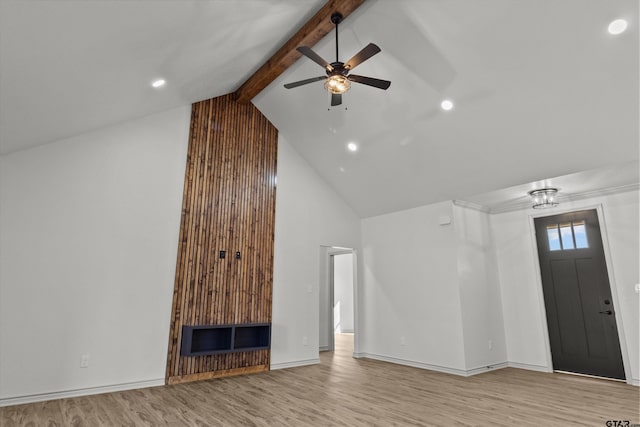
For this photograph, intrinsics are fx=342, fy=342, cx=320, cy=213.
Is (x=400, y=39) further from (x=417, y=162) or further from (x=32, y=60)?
(x=32, y=60)

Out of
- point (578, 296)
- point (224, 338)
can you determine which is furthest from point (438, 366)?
point (224, 338)

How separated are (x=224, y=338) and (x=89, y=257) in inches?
81.6

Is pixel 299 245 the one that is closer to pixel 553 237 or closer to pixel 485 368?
pixel 485 368

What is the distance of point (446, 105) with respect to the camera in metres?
4.18

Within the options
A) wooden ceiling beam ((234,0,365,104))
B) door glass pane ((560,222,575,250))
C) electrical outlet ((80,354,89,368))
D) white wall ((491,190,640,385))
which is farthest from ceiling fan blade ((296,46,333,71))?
door glass pane ((560,222,575,250))

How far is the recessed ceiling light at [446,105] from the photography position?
4.14 metres

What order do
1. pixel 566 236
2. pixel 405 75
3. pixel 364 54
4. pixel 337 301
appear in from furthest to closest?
pixel 337 301 < pixel 566 236 < pixel 405 75 < pixel 364 54

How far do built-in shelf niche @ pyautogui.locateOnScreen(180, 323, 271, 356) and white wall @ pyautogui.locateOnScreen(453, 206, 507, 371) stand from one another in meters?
3.04

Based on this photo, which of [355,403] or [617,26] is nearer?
[617,26]

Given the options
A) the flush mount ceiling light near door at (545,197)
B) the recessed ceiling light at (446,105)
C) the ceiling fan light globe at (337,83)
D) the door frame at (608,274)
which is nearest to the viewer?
the ceiling fan light globe at (337,83)

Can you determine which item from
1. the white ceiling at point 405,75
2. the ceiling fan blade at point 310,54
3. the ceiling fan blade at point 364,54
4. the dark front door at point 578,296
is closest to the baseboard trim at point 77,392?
the white ceiling at point 405,75

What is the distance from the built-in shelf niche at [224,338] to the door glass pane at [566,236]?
4780mm

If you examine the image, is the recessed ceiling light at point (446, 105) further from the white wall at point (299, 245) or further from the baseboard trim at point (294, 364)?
the baseboard trim at point (294, 364)

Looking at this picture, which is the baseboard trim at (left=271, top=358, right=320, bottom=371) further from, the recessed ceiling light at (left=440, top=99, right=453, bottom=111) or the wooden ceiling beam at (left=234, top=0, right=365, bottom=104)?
the recessed ceiling light at (left=440, top=99, right=453, bottom=111)
